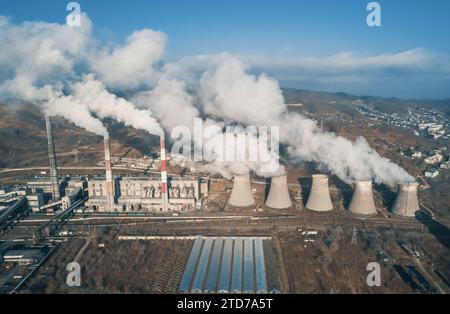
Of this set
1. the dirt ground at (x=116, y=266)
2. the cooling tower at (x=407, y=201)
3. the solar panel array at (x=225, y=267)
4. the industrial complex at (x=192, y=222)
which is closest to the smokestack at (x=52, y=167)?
the industrial complex at (x=192, y=222)

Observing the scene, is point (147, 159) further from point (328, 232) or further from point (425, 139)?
point (425, 139)

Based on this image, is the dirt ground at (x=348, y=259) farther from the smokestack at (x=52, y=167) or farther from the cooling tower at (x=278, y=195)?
the smokestack at (x=52, y=167)

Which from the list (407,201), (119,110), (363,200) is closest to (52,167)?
(119,110)

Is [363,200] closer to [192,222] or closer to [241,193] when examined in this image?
[241,193]

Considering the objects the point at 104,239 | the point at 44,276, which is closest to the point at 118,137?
the point at 104,239

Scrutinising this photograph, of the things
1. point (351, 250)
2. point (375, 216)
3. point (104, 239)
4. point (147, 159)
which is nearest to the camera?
point (351, 250)

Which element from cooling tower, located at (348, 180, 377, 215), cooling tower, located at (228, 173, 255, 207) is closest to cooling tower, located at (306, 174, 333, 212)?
cooling tower, located at (348, 180, 377, 215)

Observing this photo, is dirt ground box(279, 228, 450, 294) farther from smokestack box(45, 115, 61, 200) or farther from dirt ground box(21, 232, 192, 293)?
smokestack box(45, 115, 61, 200)
